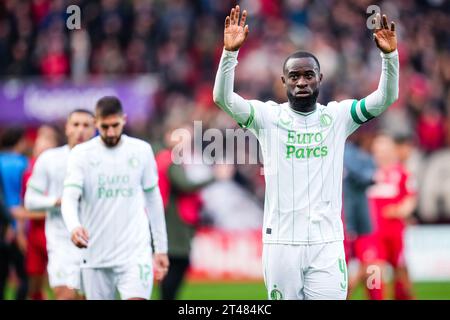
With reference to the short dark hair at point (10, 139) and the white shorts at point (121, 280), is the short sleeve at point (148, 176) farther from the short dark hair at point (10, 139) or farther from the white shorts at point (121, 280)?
the short dark hair at point (10, 139)

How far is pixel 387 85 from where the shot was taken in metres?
7.71

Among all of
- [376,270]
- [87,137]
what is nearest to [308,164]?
[87,137]

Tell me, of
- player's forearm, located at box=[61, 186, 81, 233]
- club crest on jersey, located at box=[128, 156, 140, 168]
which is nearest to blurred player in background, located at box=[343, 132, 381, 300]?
club crest on jersey, located at box=[128, 156, 140, 168]

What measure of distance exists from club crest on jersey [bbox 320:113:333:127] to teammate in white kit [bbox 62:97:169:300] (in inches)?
84.8

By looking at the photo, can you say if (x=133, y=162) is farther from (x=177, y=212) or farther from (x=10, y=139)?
(x=10, y=139)

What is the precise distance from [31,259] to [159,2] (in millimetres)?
12870

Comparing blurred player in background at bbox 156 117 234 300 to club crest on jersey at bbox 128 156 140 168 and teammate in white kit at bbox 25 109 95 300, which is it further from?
club crest on jersey at bbox 128 156 140 168

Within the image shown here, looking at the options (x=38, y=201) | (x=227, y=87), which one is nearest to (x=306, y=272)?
(x=227, y=87)

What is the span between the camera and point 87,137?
1078 centimetres

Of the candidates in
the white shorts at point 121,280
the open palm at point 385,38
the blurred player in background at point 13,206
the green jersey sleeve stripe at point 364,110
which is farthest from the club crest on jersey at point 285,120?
the blurred player in background at point 13,206

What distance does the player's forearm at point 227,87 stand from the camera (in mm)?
7547

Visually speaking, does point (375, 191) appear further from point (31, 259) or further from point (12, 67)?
point (12, 67)

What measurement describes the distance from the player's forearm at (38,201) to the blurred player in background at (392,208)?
4994 mm

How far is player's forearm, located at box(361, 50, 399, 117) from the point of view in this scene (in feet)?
25.2
